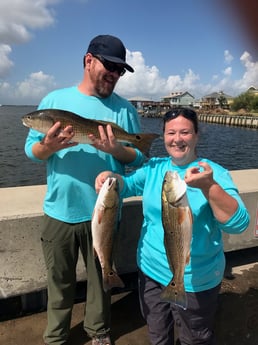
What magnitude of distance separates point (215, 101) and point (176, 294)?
473 feet

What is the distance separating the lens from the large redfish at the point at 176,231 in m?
2.32

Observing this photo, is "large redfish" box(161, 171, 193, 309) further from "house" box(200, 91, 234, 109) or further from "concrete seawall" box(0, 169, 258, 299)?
"house" box(200, 91, 234, 109)

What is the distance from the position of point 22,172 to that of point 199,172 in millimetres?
18457

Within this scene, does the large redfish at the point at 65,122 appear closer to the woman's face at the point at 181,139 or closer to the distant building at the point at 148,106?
the woman's face at the point at 181,139

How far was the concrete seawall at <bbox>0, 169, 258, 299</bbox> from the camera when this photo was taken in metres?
3.55

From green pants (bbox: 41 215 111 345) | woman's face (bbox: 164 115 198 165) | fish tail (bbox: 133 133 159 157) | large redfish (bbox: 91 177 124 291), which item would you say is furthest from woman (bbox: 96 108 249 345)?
green pants (bbox: 41 215 111 345)

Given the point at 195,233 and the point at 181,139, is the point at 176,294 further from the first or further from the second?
the point at 181,139

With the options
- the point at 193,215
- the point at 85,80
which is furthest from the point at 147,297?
the point at 85,80

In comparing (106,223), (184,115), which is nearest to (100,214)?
(106,223)

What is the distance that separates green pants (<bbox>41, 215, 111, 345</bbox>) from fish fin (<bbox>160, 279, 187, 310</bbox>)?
3.24 ft

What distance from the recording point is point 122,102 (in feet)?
10.9

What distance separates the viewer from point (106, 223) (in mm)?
2818

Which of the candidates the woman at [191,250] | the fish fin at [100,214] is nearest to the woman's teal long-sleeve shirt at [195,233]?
Result: the woman at [191,250]

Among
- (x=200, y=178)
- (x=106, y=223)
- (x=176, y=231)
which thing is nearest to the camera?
(x=200, y=178)
